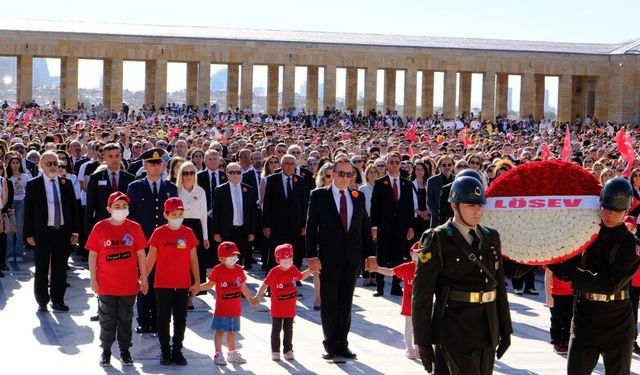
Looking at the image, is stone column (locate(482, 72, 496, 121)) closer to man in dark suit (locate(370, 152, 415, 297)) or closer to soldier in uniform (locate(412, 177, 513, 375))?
man in dark suit (locate(370, 152, 415, 297))

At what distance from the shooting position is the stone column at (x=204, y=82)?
60500 mm

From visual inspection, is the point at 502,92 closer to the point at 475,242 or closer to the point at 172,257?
the point at 172,257

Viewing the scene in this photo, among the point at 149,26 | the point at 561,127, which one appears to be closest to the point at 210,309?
the point at 561,127

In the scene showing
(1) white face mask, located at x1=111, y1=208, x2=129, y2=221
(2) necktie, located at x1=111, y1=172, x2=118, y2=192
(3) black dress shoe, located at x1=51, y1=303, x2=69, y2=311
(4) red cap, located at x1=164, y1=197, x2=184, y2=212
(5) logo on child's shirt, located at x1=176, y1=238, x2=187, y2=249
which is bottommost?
(3) black dress shoe, located at x1=51, y1=303, x2=69, y2=311

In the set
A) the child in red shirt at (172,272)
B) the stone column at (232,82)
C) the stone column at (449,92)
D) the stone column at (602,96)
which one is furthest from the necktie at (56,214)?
the stone column at (602,96)

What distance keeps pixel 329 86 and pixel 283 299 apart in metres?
52.3

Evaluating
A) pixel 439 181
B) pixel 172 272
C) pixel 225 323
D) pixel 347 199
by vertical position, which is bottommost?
pixel 225 323

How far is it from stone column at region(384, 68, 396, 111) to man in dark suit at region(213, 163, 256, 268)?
51.0 meters

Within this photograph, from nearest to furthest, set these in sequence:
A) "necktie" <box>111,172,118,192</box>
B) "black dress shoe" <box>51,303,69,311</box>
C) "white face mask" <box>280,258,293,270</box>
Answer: "white face mask" <box>280,258,293,270</box>
"black dress shoe" <box>51,303,69,311</box>
"necktie" <box>111,172,118,192</box>

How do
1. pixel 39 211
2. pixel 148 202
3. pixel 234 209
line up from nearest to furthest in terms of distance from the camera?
pixel 148 202 < pixel 39 211 < pixel 234 209

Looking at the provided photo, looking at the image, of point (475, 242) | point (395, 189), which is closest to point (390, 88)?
point (395, 189)

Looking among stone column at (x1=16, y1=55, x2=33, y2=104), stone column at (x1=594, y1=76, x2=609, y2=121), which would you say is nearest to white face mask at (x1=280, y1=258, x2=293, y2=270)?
stone column at (x1=16, y1=55, x2=33, y2=104)

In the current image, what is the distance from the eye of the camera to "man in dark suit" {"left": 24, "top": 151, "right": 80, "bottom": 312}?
12.7 m

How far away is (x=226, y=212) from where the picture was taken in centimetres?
1448
